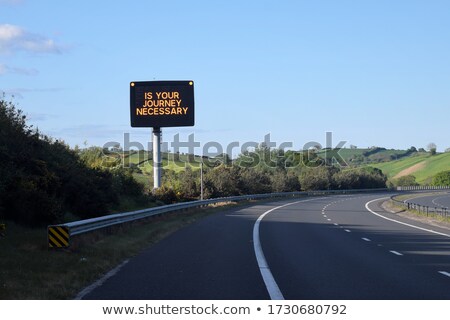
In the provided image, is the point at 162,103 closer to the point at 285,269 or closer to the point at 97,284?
the point at 285,269

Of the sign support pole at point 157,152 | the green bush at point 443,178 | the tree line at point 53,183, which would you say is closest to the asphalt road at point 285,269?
the tree line at point 53,183

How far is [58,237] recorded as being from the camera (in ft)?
57.6

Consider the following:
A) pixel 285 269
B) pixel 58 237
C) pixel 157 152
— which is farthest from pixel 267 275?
pixel 157 152

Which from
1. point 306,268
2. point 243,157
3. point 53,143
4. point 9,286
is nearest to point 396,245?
point 306,268

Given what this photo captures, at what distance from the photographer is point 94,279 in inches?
566

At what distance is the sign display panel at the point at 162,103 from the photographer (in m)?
49.5

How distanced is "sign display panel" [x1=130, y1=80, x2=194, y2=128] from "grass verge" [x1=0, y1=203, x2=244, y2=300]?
24945 millimetres

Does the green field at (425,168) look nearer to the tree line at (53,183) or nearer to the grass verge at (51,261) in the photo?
the tree line at (53,183)

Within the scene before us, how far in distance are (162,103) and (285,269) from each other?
34621 millimetres

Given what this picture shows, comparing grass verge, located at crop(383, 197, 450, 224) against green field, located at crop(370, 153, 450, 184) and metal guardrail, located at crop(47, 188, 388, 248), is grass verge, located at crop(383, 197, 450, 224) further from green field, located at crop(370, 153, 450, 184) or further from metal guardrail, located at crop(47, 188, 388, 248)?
green field, located at crop(370, 153, 450, 184)

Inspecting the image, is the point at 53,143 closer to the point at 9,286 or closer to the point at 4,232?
the point at 4,232

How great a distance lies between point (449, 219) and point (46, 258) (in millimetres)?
26823

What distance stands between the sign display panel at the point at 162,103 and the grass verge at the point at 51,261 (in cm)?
2495

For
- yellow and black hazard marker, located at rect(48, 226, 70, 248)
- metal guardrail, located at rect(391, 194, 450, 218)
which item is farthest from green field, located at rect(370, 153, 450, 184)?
yellow and black hazard marker, located at rect(48, 226, 70, 248)
